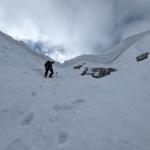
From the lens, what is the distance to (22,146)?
582 cm

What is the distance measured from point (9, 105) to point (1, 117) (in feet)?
3.19

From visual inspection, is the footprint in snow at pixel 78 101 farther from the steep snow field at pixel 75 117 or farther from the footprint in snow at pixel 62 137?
the footprint in snow at pixel 62 137

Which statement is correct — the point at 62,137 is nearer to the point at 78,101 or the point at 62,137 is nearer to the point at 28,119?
the point at 28,119

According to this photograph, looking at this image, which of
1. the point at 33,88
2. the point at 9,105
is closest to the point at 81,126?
the point at 9,105

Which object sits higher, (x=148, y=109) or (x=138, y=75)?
(x=138, y=75)

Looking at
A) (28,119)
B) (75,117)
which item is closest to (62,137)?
(75,117)

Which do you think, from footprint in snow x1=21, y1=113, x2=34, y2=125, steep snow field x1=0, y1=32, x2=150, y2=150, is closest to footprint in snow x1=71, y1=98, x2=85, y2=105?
steep snow field x1=0, y1=32, x2=150, y2=150

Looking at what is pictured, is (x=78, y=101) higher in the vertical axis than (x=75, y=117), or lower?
higher

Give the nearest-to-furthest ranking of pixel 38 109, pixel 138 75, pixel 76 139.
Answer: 1. pixel 76 139
2. pixel 38 109
3. pixel 138 75

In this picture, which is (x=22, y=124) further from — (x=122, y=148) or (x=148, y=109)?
(x=148, y=109)

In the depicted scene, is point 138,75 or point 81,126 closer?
point 81,126

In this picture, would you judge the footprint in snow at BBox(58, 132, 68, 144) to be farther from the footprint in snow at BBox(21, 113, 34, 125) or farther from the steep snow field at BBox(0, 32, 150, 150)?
the footprint in snow at BBox(21, 113, 34, 125)

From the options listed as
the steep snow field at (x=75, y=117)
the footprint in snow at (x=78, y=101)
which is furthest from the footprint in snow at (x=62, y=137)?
the footprint in snow at (x=78, y=101)

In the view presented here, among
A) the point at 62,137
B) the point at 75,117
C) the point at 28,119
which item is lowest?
the point at 62,137
